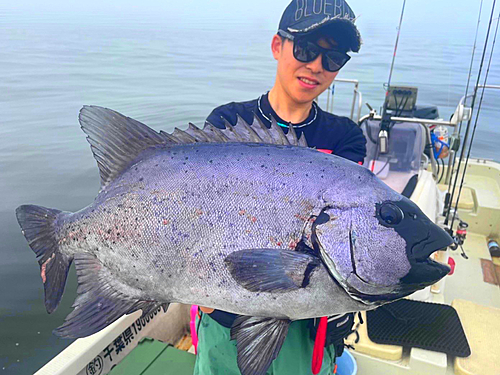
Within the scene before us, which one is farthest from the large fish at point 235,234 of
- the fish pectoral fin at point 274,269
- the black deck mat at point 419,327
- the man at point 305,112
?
the black deck mat at point 419,327

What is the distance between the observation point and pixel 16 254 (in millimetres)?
6098

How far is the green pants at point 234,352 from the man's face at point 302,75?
1.10 m

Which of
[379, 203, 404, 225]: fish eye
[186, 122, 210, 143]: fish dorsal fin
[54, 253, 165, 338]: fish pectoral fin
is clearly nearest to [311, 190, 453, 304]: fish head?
[379, 203, 404, 225]: fish eye

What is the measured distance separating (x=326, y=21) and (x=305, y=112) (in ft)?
1.46

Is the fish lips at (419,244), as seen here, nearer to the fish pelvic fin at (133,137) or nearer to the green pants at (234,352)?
the fish pelvic fin at (133,137)

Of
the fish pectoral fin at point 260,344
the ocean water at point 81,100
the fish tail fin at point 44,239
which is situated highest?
the fish tail fin at point 44,239

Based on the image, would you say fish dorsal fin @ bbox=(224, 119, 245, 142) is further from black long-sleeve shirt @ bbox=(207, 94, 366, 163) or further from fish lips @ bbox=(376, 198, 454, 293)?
fish lips @ bbox=(376, 198, 454, 293)

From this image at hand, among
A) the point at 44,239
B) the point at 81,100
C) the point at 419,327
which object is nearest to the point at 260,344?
the point at 44,239

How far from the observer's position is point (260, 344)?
1.32 metres

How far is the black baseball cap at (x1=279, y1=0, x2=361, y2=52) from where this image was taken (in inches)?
66.3

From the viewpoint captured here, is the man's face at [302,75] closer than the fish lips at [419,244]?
No

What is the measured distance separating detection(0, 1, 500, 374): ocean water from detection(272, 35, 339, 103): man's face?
0.60 meters

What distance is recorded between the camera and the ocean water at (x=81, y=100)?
5.37 meters

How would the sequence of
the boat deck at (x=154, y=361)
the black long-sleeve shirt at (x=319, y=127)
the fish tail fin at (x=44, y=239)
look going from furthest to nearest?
the boat deck at (x=154, y=361), the black long-sleeve shirt at (x=319, y=127), the fish tail fin at (x=44, y=239)
